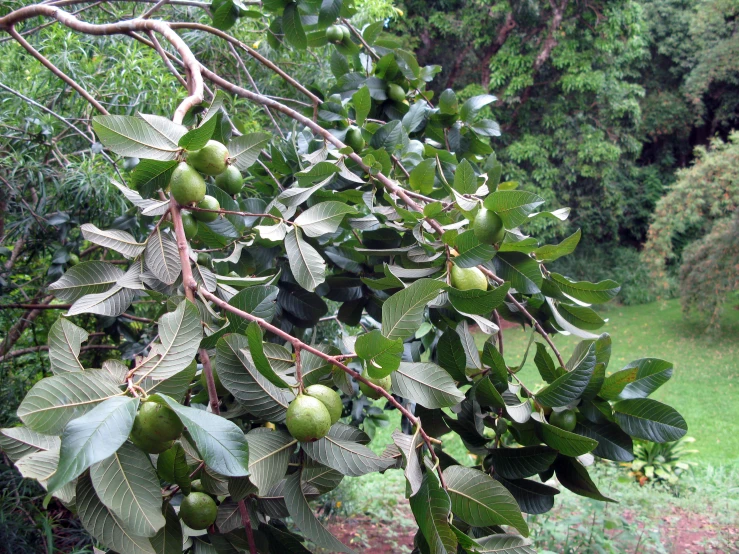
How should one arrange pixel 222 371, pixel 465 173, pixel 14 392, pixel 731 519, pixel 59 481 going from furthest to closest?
1. pixel 731 519
2. pixel 14 392
3. pixel 465 173
4. pixel 222 371
5. pixel 59 481

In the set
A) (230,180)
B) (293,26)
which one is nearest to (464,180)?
(230,180)

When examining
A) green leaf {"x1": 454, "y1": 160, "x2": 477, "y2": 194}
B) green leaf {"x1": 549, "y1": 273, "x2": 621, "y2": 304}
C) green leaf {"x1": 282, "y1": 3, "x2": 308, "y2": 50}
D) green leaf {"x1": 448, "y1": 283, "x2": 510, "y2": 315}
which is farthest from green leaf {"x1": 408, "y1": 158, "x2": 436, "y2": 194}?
green leaf {"x1": 282, "y1": 3, "x2": 308, "y2": 50}

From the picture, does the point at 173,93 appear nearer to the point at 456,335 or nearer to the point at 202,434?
the point at 456,335

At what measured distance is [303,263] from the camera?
0.80 metres

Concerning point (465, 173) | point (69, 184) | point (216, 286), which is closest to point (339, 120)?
point (465, 173)

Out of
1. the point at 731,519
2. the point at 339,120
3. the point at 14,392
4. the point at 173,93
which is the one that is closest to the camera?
the point at 339,120

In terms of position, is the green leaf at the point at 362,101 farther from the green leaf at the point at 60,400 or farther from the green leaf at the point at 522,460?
the green leaf at the point at 60,400

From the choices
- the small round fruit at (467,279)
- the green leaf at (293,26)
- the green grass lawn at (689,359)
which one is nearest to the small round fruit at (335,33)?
the green leaf at (293,26)

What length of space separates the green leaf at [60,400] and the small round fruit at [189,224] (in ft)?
1.28

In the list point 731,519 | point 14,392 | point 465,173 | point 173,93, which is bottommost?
point 731,519

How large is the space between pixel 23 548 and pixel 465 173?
1777 millimetres

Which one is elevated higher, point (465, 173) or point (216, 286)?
point (465, 173)

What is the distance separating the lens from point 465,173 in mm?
929

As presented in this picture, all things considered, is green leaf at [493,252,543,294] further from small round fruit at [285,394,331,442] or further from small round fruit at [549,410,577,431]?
small round fruit at [285,394,331,442]
